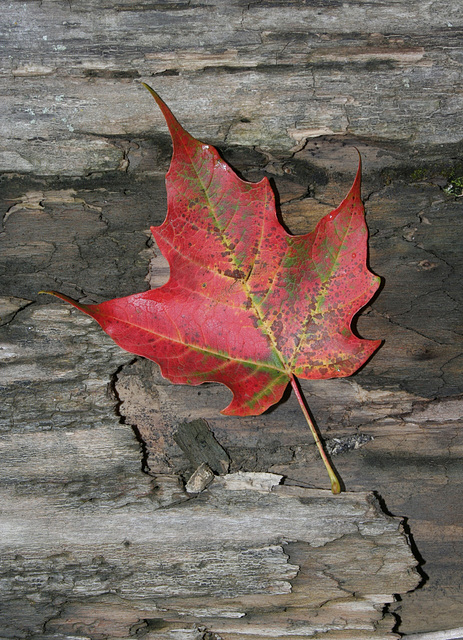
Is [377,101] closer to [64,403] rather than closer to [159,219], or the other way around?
[159,219]

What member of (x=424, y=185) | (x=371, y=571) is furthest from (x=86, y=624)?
(x=424, y=185)

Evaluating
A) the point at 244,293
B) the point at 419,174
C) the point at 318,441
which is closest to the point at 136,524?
the point at 318,441

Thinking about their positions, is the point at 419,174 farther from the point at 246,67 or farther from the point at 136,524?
the point at 136,524

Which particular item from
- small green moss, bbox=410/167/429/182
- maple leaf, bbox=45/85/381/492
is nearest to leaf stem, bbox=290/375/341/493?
maple leaf, bbox=45/85/381/492

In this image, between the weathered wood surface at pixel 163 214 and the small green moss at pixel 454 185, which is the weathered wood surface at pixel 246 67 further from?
the small green moss at pixel 454 185

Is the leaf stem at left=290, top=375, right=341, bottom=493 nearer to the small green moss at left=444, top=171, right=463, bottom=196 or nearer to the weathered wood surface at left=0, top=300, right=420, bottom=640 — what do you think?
the weathered wood surface at left=0, top=300, right=420, bottom=640
